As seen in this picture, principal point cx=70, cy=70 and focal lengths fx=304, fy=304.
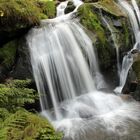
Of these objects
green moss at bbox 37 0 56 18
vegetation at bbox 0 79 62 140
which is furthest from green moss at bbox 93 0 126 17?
vegetation at bbox 0 79 62 140

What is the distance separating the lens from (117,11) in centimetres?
1117

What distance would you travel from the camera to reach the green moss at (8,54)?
8.12m

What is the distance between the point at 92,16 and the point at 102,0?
1785mm

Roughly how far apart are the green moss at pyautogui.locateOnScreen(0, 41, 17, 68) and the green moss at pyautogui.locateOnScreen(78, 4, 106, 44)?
2.74 meters

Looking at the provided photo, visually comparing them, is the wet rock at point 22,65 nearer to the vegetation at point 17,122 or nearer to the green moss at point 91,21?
the vegetation at point 17,122

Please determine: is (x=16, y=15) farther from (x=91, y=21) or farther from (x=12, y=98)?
(x=12, y=98)

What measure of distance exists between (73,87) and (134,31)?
4.01 meters

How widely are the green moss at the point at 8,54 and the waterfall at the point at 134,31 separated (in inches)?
130

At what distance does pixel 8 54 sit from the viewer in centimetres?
820

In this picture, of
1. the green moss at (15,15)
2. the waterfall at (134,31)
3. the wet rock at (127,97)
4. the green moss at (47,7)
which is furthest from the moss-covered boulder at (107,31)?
the green moss at (15,15)

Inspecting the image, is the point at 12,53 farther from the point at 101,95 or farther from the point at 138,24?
the point at 138,24

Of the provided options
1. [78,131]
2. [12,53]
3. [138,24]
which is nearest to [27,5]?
[12,53]

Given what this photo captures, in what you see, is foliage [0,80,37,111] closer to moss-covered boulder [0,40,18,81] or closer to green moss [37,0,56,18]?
moss-covered boulder [0,40,18,81]

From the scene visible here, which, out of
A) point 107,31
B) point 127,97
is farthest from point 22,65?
point 107,31
